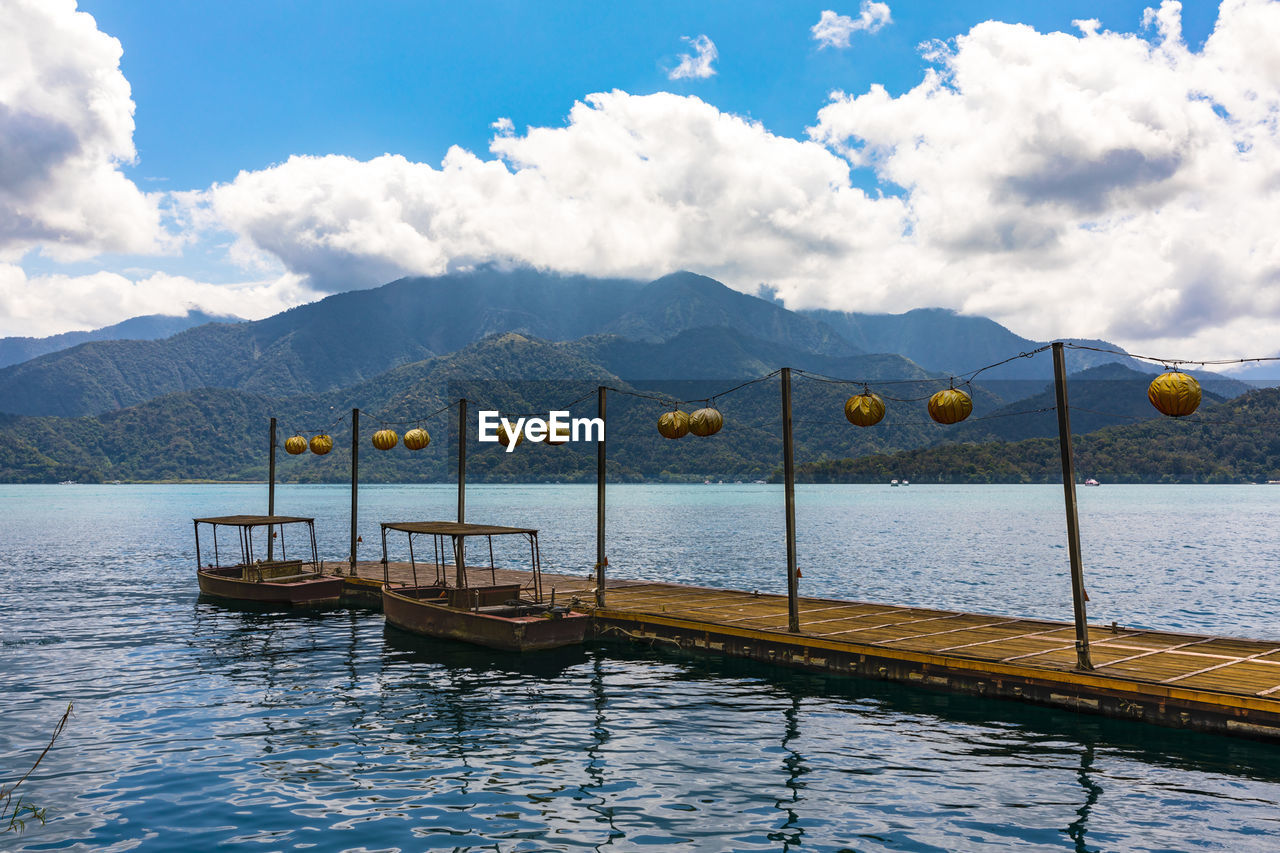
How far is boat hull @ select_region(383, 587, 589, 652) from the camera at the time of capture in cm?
2644

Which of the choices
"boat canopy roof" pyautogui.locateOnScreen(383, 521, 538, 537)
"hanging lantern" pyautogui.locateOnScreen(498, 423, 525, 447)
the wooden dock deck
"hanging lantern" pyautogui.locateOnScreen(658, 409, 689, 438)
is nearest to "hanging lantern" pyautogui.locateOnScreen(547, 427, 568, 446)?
"hanging lantern" pyautogui.locateOnScreen(498, 423, 525, 447)

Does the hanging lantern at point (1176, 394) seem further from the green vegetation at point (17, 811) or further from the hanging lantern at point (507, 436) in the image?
the hanging lantern at point (507, 436)

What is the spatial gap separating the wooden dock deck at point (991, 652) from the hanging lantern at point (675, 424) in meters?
5.87

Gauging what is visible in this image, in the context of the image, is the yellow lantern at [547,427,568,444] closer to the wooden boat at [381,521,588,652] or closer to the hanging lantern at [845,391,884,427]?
the wooden boat at [381,521,588,652]

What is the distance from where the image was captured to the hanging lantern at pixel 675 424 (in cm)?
2648

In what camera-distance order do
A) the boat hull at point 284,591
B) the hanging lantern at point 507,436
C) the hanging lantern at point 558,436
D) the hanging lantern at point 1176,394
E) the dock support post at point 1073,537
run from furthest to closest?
the boat hull at point 284,591, the hanging lantern at point 507,436, the hanging lantern at point 558,436, the dock support post at point 1073,537, the hanging lantern at point 1176,394

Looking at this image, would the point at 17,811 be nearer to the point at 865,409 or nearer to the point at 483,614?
the point at 483,614

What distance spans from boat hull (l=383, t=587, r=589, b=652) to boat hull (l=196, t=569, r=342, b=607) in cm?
977

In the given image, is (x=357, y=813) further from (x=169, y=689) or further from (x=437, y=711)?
(x=169, y=689)

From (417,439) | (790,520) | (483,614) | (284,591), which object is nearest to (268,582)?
(284,591)

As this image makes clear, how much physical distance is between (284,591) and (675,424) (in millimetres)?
21265

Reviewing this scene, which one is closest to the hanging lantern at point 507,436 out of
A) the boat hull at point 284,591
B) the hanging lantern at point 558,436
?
the hanging lantern at point 558,436

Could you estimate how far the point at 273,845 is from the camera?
1233 centimetres

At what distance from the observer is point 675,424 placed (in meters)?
26.9
